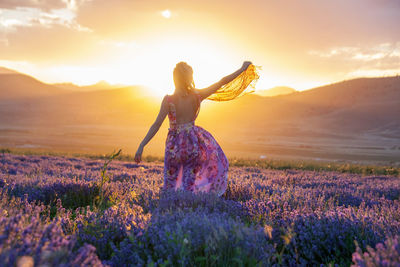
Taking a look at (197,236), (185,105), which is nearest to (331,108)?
(185,105)

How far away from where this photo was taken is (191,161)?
15.4 feet

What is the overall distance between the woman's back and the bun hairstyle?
0.30ft

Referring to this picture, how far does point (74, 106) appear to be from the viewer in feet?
359

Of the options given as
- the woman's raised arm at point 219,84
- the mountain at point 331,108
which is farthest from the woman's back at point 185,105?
the mountain at point 331,108

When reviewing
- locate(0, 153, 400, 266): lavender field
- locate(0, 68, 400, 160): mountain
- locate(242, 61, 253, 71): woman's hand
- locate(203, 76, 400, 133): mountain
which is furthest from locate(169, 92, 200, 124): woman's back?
locate(203, 76, 400, 133): mountain

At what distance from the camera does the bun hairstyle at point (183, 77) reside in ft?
15.2

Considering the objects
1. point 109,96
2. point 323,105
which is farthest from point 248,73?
point 109,96

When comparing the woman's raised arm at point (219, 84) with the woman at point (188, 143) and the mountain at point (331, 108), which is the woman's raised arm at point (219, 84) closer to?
the woman at point (188, 143)

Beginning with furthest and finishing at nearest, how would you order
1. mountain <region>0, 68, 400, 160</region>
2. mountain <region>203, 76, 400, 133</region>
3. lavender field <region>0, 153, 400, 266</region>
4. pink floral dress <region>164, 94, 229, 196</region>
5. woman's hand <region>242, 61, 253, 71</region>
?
1. mountain <region>203, 76, 400, 133</region>
2. mountain <region>0, 68, 400, 160</region>
3. woman's hand <region>242, 61, 253, 71</region>
4. pink floral dress <region>164, 94, 229, 196</region>
5. lavender field <region>0, 153, 400, 266</region>

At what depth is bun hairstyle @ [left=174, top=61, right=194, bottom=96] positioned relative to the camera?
15.2 feet

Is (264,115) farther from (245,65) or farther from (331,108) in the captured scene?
(245,65)

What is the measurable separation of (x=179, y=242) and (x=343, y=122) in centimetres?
7762

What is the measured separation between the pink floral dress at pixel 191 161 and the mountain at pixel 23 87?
512 ft

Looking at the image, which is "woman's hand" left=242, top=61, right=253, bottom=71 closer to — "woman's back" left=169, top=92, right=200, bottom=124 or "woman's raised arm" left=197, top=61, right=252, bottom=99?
"woman's raised arm" left=197, top=61, right=252, bottom=99
